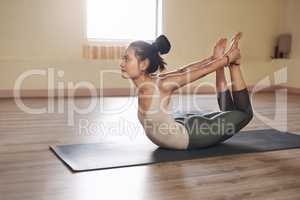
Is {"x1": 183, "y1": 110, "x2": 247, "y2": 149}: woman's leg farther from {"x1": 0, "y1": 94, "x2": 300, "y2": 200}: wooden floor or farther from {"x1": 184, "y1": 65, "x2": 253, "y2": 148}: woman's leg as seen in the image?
{"x1": 0, "y1": 94, "x2": 300, "y2": 200}: wooden floor

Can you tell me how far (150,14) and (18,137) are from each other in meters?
3.73

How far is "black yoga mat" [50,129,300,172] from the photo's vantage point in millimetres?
2162

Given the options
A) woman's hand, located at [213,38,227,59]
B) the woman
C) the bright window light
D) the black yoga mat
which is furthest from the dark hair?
the bright window light

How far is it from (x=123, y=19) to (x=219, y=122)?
3.78 m

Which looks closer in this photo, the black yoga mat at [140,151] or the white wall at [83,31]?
the black yoga mat at [140,151]

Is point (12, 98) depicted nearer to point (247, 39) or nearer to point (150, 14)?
point (150, 14)

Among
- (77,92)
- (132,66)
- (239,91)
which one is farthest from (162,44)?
(77,92)

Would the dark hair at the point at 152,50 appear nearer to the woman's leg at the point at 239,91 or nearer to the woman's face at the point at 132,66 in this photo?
the woman's face at the point at 132,66

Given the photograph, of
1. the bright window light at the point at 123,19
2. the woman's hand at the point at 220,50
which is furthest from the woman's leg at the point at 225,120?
the bright window light at the point at 123,19

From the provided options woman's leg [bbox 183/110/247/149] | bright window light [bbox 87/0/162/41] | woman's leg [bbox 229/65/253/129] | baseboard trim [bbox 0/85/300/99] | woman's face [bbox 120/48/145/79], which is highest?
bright window light [bbox 87/0/162/41]

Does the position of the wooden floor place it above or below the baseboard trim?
above

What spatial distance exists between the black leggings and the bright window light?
3.57 metres

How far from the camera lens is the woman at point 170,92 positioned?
2.32 meters

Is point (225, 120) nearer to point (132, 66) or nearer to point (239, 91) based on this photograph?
point (239, 91)
